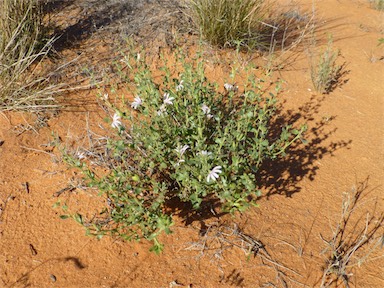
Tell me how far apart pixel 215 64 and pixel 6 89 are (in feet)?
6.79

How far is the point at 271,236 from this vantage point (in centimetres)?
209

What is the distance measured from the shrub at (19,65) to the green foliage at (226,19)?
163 centimetres

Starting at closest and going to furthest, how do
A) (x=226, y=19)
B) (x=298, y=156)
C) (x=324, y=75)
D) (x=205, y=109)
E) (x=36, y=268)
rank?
(x=36, y=268), (x=205, y=109), (x=298, y=156), (x=324, y=75), (x=226, y=19)

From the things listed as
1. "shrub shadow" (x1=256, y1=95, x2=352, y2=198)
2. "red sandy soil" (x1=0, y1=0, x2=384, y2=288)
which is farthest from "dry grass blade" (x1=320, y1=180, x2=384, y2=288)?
"shrub shadow" (x1=256, y1=95, x2=352, y2=198)

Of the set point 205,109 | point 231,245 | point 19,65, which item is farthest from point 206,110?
point 19,65

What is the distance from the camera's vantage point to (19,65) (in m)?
2.93

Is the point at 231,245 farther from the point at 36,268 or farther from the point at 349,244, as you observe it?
the point at 36,268

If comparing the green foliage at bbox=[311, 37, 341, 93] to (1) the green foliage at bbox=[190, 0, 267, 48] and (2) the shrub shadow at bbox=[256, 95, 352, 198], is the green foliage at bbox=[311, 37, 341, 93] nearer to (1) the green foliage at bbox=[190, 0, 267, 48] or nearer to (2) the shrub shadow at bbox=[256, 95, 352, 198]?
(2) the shrub shadow at bbox=[256, 95, 352, 198]

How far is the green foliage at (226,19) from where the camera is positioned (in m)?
3.61

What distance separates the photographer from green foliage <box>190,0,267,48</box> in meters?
3.61

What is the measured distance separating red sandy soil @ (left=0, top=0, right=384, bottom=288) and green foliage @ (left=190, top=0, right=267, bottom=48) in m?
0.97

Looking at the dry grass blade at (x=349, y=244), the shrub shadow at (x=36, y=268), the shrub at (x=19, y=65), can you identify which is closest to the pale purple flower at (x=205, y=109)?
the dry grass blade at (x=349, y=244)

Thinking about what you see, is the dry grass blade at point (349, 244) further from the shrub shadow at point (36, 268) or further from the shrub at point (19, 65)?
the shrub at point (19, 65)

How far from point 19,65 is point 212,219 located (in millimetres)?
2188
